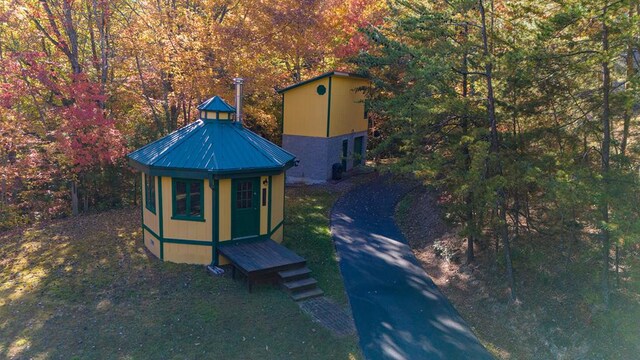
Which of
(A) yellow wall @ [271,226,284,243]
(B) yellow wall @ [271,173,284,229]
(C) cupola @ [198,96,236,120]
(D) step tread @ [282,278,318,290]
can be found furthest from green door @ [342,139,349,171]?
(D) step tread @ [282,278,318,290]

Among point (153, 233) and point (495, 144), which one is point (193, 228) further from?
point (495, 144)

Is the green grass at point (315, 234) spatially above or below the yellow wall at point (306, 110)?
below

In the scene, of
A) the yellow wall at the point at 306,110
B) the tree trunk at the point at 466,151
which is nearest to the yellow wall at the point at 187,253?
the tree trunk at the point at 466,151

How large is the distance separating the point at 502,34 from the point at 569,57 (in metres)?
1.37

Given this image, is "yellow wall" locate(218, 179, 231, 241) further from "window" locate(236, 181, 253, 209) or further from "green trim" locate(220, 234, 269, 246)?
"window" locate(236, 181, 253, 209)

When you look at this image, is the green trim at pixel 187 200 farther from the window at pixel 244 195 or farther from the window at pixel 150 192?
the window at pixel 244 195

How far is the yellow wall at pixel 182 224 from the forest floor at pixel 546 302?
239 inches

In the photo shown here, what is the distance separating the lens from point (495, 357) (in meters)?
8.10

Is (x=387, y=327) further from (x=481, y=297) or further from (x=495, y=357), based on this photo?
(x=481, y=297)

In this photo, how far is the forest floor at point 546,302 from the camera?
7.77 m

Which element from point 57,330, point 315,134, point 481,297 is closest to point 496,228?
point 481,297

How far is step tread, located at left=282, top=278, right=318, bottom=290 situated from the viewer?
1007 centimetres

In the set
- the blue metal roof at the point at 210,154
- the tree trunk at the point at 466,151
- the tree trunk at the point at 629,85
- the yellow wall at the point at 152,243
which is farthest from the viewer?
the yellow wall at the point at 152,243

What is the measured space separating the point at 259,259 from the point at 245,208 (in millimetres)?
1646
